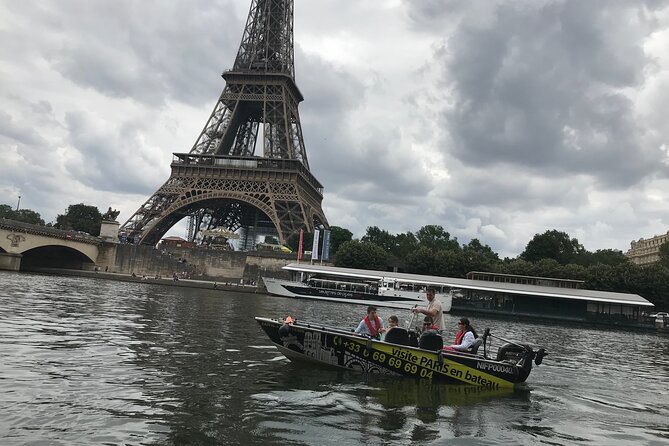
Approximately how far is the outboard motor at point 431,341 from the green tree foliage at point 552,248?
294 ft

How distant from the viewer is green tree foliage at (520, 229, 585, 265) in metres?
98.9

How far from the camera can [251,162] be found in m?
83.0

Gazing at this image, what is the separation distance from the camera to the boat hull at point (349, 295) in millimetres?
60750

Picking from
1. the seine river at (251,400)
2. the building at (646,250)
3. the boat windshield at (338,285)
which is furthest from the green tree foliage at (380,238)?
the seine river at (251,400)

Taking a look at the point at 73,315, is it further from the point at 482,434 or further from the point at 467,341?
the point at 482,434

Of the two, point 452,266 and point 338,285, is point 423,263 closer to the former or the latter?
point 452,266

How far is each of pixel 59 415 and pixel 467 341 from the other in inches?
398

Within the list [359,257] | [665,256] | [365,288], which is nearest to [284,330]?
[365,288]

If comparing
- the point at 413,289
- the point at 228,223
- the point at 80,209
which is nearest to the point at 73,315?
the point at 413,289

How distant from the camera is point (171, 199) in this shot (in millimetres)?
80750

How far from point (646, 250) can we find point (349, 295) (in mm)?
117702

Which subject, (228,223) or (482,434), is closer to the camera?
(482,434)

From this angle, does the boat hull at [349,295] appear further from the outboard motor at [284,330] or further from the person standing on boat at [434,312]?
the outboard motor at [284,330]

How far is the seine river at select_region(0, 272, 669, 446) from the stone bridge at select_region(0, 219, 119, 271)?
50.8m
